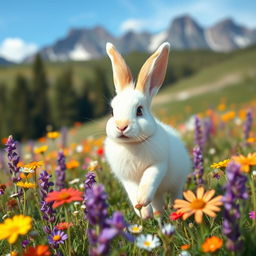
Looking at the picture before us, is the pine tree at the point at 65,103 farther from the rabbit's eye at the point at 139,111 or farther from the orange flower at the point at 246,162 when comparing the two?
the orange flower at the point at 246,162

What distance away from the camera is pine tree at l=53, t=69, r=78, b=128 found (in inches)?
2468

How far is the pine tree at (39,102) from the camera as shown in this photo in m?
60.5

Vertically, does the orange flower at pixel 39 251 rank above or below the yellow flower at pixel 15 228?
below

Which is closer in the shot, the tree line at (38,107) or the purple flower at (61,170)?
the purple flower at (61,170)

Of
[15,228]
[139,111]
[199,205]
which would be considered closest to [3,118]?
[139,111]

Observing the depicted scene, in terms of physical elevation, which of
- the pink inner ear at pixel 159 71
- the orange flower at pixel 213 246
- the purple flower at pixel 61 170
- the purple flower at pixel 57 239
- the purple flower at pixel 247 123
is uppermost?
the pink inner ear at pixel 159 71

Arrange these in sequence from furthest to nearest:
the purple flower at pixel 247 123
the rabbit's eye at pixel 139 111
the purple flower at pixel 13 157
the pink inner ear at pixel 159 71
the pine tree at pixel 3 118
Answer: the pine tree at pixel 3 118 < the purple flower at pixel 247 123 < the pink inner ear at pixel 159 71 < the rabbit's eye at pixel 139 111 < the purple flower at pixel 13 157

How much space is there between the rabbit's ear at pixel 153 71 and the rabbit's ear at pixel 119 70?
133 millimetres

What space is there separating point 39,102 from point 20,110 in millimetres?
4707

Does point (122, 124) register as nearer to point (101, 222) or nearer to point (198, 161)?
point (198, 161)

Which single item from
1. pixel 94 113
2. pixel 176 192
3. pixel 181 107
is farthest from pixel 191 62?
pixel 176 192

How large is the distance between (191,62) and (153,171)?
558 ft

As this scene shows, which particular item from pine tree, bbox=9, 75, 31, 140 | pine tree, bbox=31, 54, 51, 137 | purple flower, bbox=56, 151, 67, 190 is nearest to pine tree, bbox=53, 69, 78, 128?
pine tree, bbox=31, 54, 51, 137

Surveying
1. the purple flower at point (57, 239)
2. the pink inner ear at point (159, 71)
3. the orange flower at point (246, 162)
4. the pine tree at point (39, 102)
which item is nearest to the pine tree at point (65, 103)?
the pine tree at point (39, 102)
